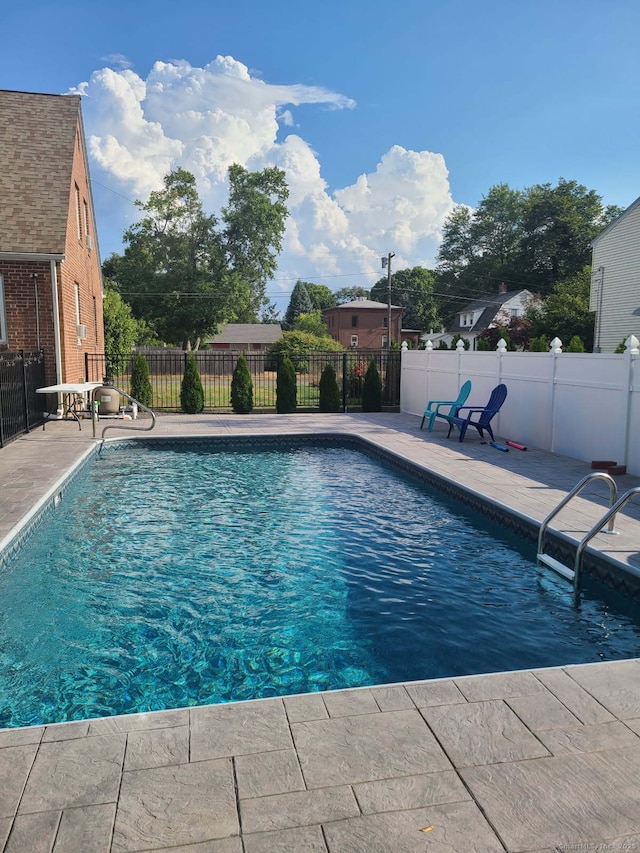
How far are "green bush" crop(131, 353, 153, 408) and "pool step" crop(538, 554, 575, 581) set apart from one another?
40.2 ft

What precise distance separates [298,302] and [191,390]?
2566 inches

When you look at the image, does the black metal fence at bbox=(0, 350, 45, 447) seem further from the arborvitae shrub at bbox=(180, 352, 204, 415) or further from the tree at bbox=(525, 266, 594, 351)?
the tree at bbox=(525, 266, 594, 351)

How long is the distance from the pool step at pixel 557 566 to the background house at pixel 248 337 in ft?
165

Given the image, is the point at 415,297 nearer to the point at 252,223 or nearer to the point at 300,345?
the point at 252,223

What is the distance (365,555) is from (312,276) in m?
70.4

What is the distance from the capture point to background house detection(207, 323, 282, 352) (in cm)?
5541

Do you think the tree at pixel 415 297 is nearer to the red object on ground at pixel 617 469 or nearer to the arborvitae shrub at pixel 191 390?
the arborvitae shrub at pixel 191 390

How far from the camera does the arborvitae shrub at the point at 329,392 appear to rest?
649 inches

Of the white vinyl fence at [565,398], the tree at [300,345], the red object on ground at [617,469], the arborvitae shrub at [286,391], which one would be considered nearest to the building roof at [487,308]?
the tree at [300,345]

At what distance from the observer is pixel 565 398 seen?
9312 millimetres

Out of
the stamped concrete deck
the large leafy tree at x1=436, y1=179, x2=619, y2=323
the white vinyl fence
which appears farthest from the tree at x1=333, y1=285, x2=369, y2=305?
the stamped concrete deck

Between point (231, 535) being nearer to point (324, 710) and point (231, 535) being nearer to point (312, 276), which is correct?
point (324, 710)

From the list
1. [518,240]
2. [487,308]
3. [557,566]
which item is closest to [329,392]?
[557,566]

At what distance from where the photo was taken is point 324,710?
271cm
